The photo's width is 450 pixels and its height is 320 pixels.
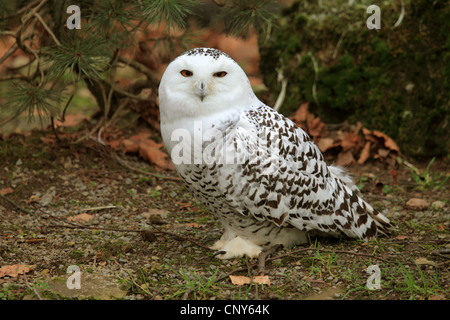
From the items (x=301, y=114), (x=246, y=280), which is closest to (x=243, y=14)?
(x=301, y=114)

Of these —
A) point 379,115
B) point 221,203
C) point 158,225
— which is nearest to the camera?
point 221,203

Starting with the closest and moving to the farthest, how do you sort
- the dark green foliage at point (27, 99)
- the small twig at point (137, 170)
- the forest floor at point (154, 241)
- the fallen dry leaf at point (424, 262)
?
the forest floor at point (154, 241) < the fallen dry leaf at point (424, 262) < the dark green foliage at point (27, 99) < the small twig at point (137, 170)

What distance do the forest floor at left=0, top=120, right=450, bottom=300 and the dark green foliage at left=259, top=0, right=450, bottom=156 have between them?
0.43 metres

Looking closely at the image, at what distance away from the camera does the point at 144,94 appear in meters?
5.63

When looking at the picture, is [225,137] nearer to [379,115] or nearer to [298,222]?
[298,222]

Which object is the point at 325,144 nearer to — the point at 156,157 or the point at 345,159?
the point at 345,159

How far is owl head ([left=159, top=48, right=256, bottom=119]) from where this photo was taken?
3336mm

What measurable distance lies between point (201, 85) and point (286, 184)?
883 millimetres

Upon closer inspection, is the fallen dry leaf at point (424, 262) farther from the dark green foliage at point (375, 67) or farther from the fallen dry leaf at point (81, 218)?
the fallen dry leaf at point (81, 218)

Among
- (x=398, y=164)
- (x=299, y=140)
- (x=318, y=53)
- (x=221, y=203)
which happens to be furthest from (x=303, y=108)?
(x=221, y=203)

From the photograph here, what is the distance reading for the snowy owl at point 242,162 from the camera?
11.1 feet

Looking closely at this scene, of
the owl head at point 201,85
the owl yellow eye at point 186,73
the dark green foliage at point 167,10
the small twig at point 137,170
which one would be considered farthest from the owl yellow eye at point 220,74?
the small twig at point 137,170

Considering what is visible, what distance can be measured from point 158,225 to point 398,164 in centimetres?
251

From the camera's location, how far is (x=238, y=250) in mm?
3738
